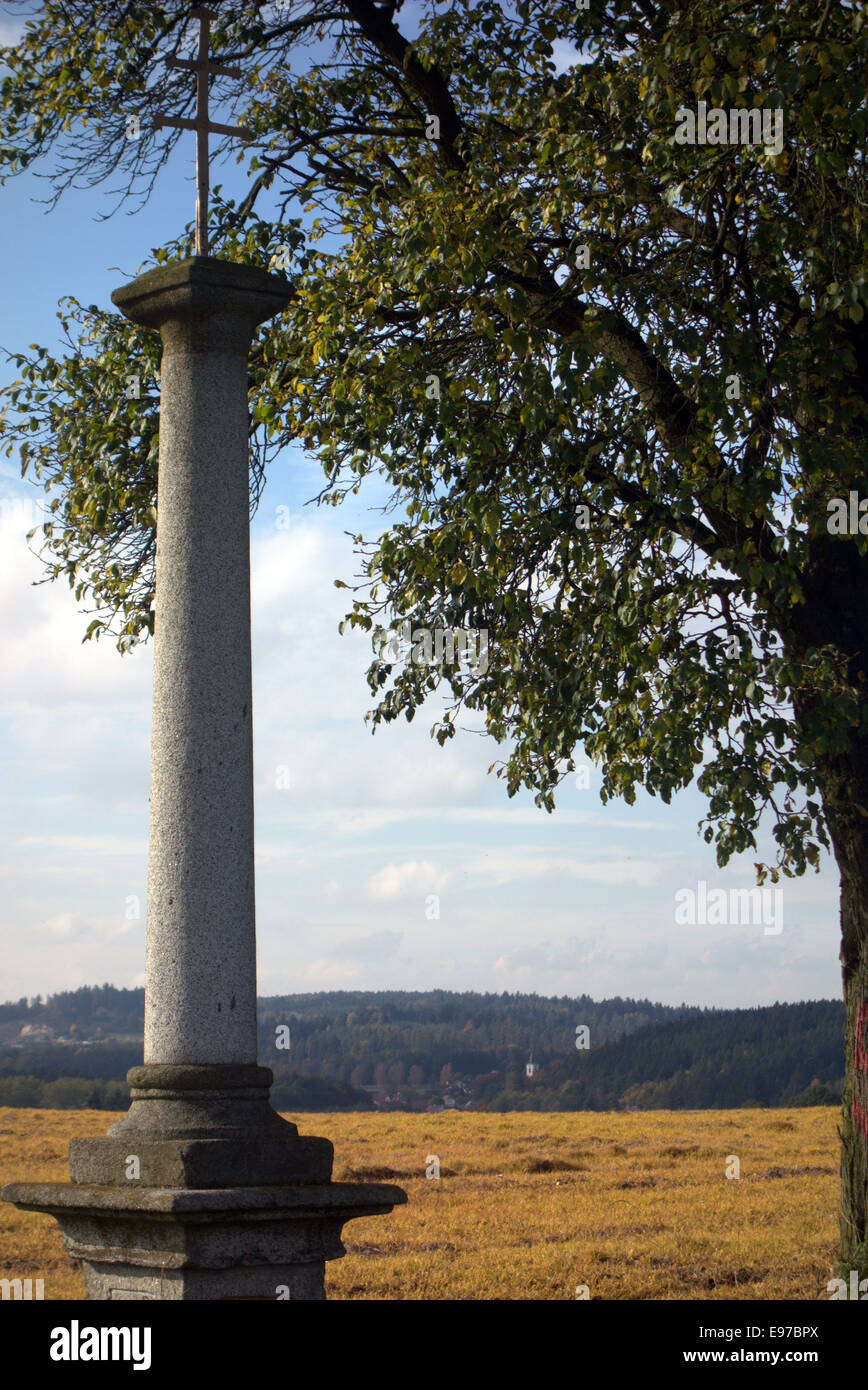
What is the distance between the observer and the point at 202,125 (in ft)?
24.2

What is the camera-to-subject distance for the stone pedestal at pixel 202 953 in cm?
565

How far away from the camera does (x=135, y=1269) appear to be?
5777mm

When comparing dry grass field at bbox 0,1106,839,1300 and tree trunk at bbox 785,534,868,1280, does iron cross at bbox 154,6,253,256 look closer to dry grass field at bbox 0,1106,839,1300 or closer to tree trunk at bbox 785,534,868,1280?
tree trunk at bbox 785,534,868,1280

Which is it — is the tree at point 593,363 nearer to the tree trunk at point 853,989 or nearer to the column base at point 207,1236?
the tree trunk at point 853,989

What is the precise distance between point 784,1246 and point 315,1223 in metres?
9.26

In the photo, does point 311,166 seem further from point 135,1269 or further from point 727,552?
point 135,1269

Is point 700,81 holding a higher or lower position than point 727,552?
higher

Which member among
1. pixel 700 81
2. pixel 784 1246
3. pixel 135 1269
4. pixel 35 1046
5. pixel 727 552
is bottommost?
pixel 35 1046

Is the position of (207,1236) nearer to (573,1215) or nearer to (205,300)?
(205,300)

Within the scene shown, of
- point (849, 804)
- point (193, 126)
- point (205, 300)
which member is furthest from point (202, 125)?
point (849, 804)

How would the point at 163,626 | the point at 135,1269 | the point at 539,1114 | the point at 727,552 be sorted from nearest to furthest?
the point at 135,1269 < the point at 163,626 < the point at 727,552 < the point at 539,1114

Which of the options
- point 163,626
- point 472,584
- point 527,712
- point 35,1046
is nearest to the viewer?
point 163,626

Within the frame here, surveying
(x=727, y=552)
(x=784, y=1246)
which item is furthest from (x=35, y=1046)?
(x=727, y=552)

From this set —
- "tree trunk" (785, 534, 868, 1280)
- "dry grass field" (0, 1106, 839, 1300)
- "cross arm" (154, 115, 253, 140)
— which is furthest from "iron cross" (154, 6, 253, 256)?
"dry grass field" (0, 1106, 839, 1300)
